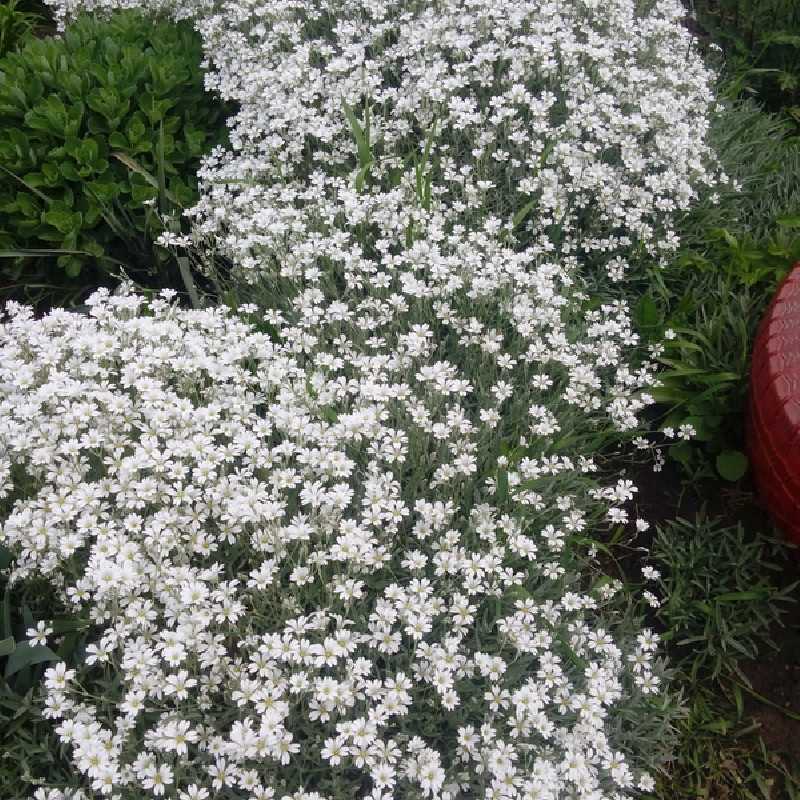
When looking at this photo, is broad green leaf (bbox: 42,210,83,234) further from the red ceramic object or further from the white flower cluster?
the red ceramic object

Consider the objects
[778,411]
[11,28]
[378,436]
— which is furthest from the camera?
[11,28]

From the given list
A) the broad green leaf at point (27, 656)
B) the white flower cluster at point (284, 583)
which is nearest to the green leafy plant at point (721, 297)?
the white flower cluster at point (284, 583)

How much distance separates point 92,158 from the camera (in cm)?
441

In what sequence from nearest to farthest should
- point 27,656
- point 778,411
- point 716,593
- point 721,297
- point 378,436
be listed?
1. point 27,656
2. point 378,436
3. point 778,411
4. point 716,593
5. point 721,297

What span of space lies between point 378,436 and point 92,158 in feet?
8.43

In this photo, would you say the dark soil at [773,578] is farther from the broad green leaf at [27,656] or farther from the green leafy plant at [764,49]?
the green leafy plant at [764,49]

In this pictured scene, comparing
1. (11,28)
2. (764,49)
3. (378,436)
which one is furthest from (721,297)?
(11,28)

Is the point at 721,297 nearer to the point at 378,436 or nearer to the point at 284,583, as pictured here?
the point at 378,436

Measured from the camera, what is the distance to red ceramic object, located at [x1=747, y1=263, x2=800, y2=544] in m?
3.29

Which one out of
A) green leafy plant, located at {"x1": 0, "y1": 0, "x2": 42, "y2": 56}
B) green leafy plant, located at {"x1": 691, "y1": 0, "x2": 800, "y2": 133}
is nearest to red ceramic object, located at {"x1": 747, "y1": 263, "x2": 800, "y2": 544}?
green leafy plant, located at {"x1": 691, "y1": 0, "x2": 800, "y2": 133}

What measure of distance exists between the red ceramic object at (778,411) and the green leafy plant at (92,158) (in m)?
3.09

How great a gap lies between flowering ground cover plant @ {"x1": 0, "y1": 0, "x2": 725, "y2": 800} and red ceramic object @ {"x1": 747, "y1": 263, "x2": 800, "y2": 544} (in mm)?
497

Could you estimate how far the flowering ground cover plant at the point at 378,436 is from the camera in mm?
2619

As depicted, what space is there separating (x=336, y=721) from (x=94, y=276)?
3.11m
